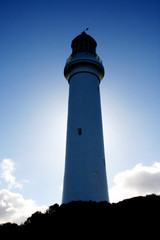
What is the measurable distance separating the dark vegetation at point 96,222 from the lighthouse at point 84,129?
376 centimetres

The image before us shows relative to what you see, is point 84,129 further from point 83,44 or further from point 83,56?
point 83,44

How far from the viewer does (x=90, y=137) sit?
19.5 m

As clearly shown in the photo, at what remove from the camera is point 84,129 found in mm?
19844

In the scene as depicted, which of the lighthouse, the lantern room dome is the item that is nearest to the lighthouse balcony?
the lighthouse

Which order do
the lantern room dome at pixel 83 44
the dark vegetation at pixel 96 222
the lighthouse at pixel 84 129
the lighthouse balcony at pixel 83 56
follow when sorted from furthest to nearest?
Answer: the lantern room dome at pixel 83 44 < the lighthouse balcony at pixel 83 56 < the lighthouse at pixel 84 129 < the dark vegetation at pixel 96 222

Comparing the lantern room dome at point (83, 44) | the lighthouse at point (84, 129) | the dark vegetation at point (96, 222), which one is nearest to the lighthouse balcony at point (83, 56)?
the lighthouse at point (84, 129)

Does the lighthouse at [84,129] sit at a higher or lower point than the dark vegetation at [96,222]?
higher

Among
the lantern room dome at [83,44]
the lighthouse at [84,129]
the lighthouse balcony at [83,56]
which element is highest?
the lantern room dome at [83,44]

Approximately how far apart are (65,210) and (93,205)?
1825mm


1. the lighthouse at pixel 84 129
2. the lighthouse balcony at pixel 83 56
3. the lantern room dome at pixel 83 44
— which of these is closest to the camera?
the lighthouse at pixel 84 129

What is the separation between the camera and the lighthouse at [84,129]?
57.3ft

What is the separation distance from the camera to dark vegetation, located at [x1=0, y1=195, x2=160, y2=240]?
411 inches

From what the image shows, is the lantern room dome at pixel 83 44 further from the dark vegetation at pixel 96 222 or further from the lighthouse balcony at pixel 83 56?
the dark vegetation at pixel 96 222

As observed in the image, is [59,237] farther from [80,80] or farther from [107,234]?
[80,80]
